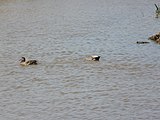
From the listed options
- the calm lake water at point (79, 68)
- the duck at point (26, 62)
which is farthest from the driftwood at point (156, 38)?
the duck at point (26, 62)

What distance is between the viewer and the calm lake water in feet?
50.4

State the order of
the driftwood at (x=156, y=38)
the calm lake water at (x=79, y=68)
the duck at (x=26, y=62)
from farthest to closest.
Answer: the driftwood at (x=156, y=38), the duck at (x=26, y=62), the calm lake water at (x=79, y=68)

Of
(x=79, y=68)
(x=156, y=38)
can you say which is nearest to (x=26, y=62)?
(x=79, y=68)

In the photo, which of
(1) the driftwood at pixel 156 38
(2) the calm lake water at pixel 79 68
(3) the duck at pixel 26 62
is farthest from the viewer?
(1) the driftwood at pixel 156 38

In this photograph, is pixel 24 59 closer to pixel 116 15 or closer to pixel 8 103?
pixel 8 103

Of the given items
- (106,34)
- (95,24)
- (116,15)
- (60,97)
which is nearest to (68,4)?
(116,15)

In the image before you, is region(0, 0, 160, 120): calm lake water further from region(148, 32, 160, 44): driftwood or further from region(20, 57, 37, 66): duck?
region(148, 32, 160, 44): driftwood

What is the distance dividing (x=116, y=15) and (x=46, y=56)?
15.8m

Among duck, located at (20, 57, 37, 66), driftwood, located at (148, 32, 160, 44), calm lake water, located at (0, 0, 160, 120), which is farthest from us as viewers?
driftwood, located at (148, 32, 160, 44)

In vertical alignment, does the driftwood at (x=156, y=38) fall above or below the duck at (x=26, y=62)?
above

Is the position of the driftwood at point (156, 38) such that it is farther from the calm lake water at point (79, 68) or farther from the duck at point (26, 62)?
the duck at point (26, 62)

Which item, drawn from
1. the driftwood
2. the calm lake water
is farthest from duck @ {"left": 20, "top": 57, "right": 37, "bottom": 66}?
the driftwood

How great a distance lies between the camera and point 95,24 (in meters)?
33.4

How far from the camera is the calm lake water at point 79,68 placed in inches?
605
